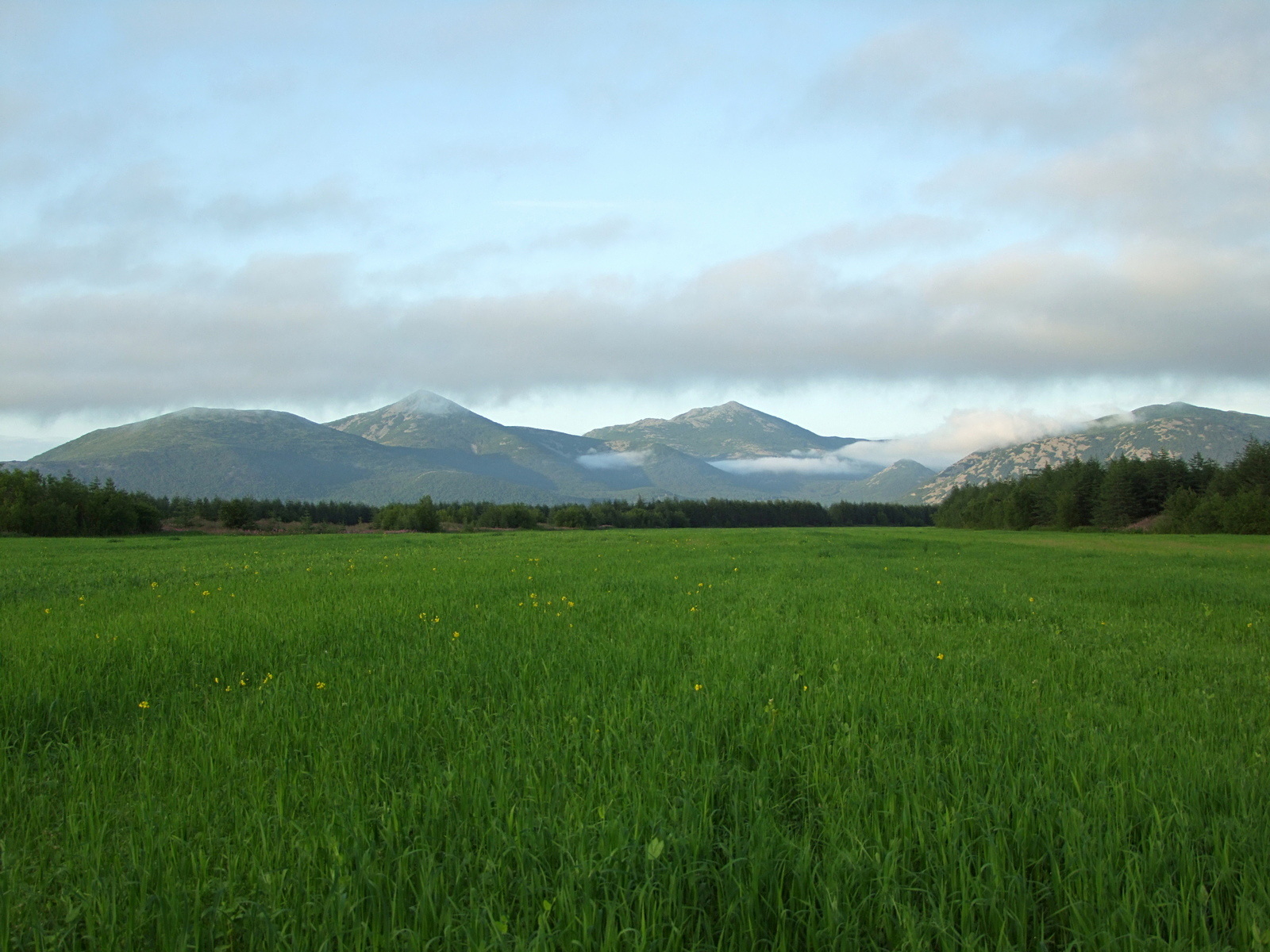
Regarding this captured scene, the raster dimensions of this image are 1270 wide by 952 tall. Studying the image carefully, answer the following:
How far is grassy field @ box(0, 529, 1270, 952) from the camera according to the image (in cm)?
251

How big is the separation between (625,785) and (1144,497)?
104 m

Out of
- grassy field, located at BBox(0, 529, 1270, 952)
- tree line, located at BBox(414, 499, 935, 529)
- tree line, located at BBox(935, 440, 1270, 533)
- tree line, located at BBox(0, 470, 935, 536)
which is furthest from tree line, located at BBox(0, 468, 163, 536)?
tree line, located at BBox(935, 440, 1270, 533)

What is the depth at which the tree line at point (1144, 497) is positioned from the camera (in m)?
66.4

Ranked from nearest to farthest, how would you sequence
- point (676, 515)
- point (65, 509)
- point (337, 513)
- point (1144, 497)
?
point (65, 509)
point (1144, 497)
point (337, 513)
point (676, 515)

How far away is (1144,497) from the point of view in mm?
82438

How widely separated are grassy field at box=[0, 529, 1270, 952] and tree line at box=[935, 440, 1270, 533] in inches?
3130

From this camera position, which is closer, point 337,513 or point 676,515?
point 337,513

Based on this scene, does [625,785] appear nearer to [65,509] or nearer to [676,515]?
[65,509]

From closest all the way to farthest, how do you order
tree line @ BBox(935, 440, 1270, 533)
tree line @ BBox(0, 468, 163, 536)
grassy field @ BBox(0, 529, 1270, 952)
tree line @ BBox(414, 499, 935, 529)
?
grassy field @ BBox(0, 529, 1270, 952)
tree line @ BBox(0, 468, 163, 536)
tree line @ BBox(935, 440, 1270, 533)
tree line @ BBox(414, 499, 935, 529)

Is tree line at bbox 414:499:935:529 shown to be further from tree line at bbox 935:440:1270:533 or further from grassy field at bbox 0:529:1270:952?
grassy field at bbox 0:529:1270:952

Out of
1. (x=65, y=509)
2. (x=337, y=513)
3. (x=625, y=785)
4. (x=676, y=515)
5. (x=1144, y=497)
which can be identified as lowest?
(x=676, y=515)

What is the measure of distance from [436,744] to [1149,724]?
5.28 meters

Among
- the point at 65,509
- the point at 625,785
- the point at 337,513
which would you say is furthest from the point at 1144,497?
the point at 337,513

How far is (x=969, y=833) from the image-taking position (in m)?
3.23
